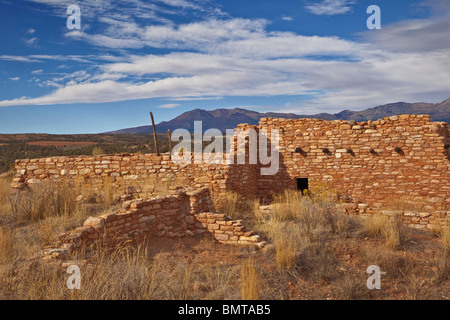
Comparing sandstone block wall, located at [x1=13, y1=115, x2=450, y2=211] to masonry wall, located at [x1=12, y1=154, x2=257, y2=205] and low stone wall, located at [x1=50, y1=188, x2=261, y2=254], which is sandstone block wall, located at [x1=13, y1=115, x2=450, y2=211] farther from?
low stone wall, located at [x1=50, y1=188, x2=261, y2=254]

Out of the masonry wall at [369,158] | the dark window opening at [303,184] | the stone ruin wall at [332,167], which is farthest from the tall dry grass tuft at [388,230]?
the dark window opening at [303,184]

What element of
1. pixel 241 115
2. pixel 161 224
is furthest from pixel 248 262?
pixel 241 115

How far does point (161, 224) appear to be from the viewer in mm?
7340

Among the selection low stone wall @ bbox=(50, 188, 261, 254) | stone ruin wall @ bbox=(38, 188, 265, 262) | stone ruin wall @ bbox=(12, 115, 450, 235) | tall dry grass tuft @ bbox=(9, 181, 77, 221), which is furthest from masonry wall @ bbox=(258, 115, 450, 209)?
tall dry grass tuft @ bbox=(9, 181, 77, 221)

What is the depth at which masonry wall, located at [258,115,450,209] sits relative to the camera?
1195cm

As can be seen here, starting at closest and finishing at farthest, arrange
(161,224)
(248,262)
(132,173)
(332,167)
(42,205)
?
1. (248,262)
2. (161,224)
3. (42,205)
4. (132,173)
5. (332,167)

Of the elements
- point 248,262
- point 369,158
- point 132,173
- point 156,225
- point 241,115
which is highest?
point 241,115

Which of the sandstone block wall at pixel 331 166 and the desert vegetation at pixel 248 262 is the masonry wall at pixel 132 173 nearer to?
the sandstone block wall at pixel 331 166

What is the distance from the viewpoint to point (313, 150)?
1299 cm

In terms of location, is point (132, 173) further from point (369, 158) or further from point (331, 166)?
point (369, 158)

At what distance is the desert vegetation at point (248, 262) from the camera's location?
432 cm

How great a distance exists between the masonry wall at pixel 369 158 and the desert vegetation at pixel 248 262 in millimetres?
4174

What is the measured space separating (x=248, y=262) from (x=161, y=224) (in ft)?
8.62

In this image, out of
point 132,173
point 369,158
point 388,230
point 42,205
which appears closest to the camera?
point 388,230
